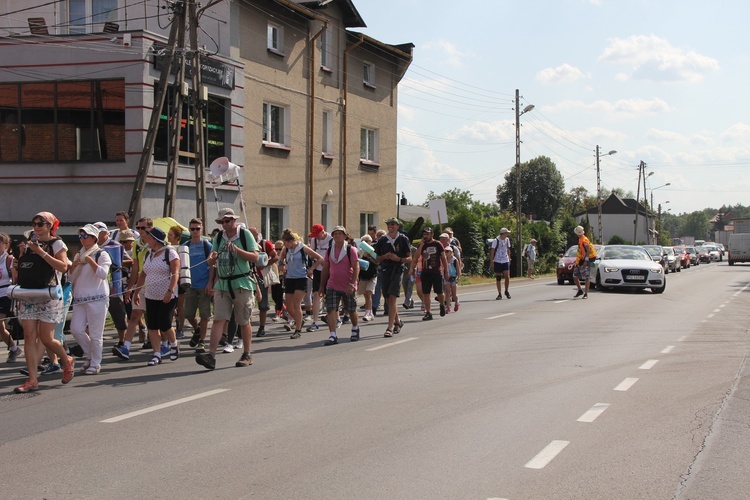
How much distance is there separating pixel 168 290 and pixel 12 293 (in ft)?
6.10

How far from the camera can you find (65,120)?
A: 2008 cm

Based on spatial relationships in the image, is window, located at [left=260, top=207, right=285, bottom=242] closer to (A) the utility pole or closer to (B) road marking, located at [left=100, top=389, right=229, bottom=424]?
(A) the utility pole

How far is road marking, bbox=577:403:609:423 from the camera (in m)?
6.87

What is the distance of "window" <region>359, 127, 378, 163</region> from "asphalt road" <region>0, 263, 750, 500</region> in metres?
19.9

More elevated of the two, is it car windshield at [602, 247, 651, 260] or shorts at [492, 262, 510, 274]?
car windshield at [602, 247, 651, 260]

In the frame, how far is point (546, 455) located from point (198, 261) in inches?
265

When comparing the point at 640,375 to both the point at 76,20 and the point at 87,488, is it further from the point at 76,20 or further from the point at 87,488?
the point at 76,20

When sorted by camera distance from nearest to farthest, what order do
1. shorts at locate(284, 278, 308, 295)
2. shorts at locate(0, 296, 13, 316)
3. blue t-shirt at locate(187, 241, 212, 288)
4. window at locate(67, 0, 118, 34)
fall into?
shorts at locate(0, 296, 13, 316), blue t-shirt at locate(187, 241, 212, 288), shorts at locate(284, 278, 308, 295), window at locate(67, 0, 118, 34)

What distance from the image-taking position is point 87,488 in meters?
4.92

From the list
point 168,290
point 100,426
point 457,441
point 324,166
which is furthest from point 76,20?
point 457,441

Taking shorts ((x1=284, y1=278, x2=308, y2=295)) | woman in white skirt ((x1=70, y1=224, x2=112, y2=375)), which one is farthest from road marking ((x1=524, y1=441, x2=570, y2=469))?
shorts ((x1=284, y1=278, x2=308, y2=295))

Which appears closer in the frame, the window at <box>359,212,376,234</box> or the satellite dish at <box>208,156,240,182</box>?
the satellite dish at <box>208,156,240,182</box>

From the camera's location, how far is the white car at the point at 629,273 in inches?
917

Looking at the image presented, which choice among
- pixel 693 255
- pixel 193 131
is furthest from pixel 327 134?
pixel 693 255
